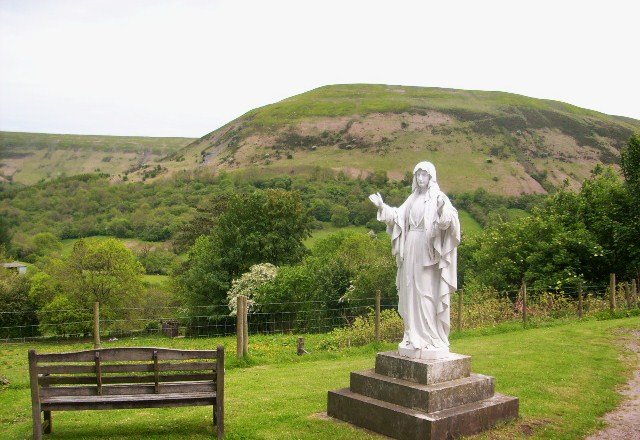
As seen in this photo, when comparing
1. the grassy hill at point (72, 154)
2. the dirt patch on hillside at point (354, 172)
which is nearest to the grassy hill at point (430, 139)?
the dirt patch on hillside at point (354, 172)

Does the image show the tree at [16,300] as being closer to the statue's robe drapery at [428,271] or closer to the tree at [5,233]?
the tree at [5,233]

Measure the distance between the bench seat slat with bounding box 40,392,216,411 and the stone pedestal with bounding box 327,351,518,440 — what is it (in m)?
2.07

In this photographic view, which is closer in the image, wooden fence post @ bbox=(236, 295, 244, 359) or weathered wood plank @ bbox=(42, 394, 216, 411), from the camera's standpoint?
weathered wood plank @ bbox=(42, 394, 216, 411)

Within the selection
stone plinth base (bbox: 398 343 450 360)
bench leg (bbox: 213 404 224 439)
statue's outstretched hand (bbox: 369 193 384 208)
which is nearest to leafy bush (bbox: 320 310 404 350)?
stone plinth base (bbox: 398 343 450 360)

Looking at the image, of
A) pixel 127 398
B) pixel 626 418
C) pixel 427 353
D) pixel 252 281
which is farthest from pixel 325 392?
pixel 252 281

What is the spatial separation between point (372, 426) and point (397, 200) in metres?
58.7

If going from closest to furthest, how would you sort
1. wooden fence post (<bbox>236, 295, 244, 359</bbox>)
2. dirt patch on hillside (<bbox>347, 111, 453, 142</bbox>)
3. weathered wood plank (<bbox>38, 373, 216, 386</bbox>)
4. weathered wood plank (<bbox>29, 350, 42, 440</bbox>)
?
weathered wood plank (<bbox>29, 350, 42, 440</bbox>) < weathered wood plank (<bbox>38, 373, 216, 386</bbox>) < wooden fence post (<bbox>236, 295, 244, 359</bbox>) < dirt patch on hillside (<bbox>347, 111, 453, 142</bbox>)

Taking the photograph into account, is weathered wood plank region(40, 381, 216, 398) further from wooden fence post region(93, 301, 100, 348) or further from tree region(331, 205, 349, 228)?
tree region(331, 205, 349, 228)

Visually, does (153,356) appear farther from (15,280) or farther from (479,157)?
(479,157)

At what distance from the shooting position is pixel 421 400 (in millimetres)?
7070

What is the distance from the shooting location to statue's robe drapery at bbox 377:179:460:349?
25.0 ft

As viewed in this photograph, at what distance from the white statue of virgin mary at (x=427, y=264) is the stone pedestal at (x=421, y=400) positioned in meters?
0.27

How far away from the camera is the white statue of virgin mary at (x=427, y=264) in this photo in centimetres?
761

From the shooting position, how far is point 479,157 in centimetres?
9206
